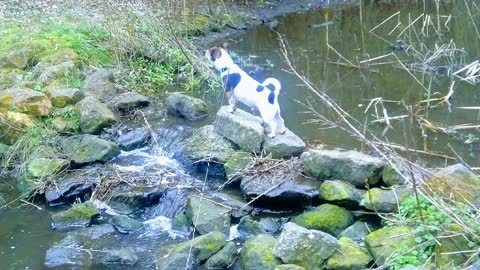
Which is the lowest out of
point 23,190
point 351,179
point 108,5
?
point 23,190

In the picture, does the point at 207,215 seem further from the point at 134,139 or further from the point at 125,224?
the point at 134,139

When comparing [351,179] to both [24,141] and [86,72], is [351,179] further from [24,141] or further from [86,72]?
[86,72]

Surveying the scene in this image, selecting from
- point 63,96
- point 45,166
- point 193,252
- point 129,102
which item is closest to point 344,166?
point 193,252

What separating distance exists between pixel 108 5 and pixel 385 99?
4738mm

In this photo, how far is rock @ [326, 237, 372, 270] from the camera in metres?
5.41

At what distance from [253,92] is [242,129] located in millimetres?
Result: 439

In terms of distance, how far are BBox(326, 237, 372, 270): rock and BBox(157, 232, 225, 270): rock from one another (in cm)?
99

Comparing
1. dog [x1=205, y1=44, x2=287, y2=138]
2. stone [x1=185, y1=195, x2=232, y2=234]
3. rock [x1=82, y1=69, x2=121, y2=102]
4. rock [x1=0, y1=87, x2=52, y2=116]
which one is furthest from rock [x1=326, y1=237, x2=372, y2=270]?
rock [x1=82, y1=69, x2=121, y2=102]

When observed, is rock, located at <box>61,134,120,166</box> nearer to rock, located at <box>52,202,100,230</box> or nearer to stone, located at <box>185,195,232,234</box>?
rock, located at <box>52,202,100,230</box>

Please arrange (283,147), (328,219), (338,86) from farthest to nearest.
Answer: (338,86)
(283,147)
(328,219)

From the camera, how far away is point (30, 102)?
884 centimetres

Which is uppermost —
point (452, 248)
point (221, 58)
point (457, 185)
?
point (221, 58)

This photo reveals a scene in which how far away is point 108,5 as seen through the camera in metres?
11.5

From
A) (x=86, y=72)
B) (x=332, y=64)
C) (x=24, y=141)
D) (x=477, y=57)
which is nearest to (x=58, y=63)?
(x=86, y=72)
